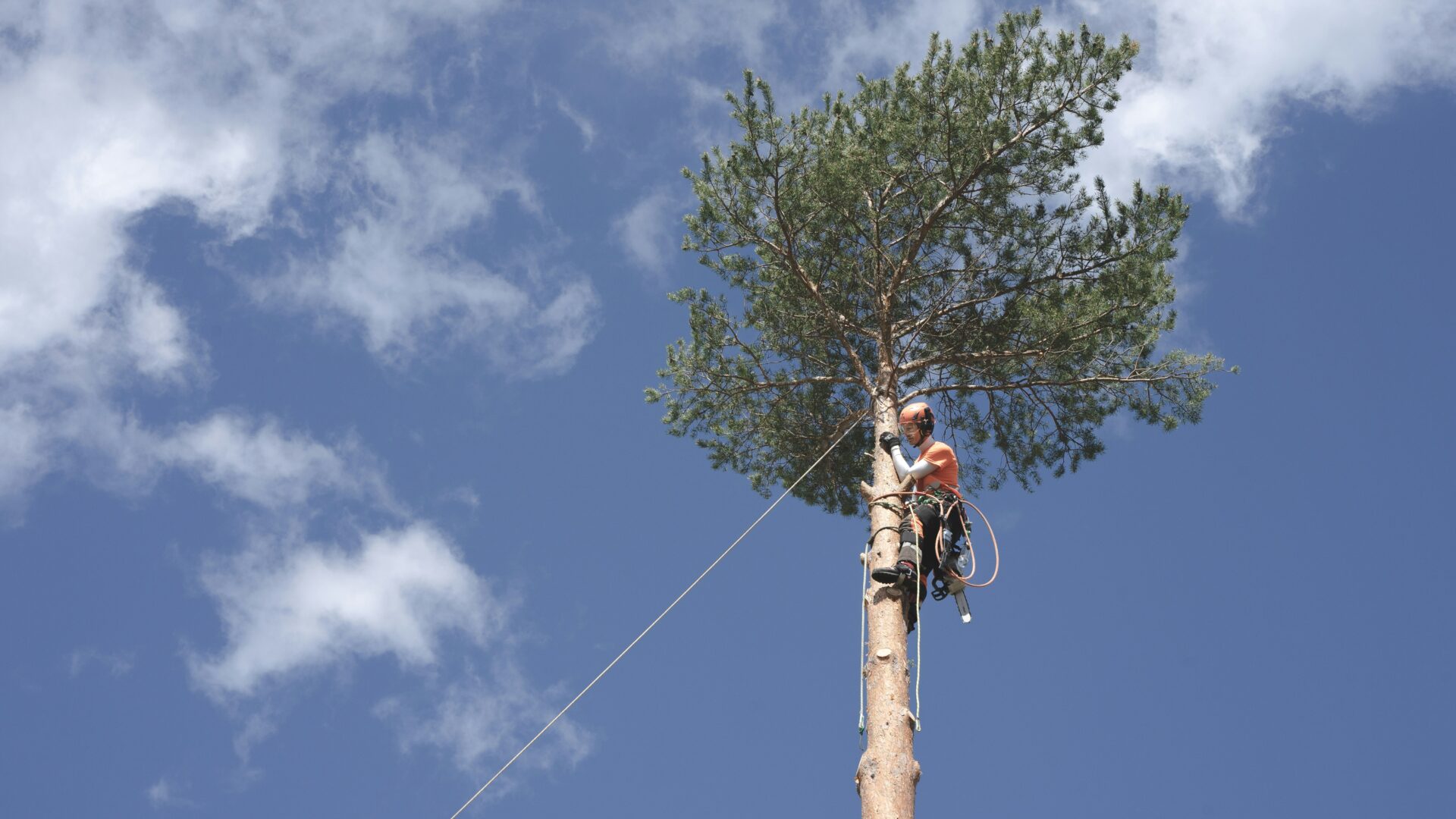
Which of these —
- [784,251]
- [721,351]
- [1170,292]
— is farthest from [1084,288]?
[721,351]

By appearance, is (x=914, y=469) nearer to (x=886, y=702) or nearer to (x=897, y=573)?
(x=897, y=573)

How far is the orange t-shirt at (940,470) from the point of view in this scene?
329 inches

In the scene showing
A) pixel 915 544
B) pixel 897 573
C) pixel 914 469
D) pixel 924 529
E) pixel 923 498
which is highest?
pixel 914 469

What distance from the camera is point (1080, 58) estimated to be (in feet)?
33.0

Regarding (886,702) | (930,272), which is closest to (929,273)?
(930,272)

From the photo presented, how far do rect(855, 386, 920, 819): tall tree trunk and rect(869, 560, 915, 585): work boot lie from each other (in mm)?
89

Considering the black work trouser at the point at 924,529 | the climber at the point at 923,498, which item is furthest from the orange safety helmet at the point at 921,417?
the black work trouser at the point at 924,529

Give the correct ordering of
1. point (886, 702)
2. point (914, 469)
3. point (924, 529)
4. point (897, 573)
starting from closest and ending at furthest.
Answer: point (886, 702), point (897, 573), point (924, 529), point (914, 469)

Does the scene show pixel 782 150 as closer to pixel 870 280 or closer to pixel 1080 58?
pixel 870 280

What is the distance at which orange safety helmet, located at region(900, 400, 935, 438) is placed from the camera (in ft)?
29.2

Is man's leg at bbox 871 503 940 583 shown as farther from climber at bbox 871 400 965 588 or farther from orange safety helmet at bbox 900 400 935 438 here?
orange safety helmet at bbox 900 400 935 438

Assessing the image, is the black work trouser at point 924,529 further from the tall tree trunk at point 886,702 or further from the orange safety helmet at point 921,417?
the orange safety helmet at point 921,417

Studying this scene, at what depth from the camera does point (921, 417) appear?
351 inches

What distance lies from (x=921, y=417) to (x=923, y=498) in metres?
0.94
